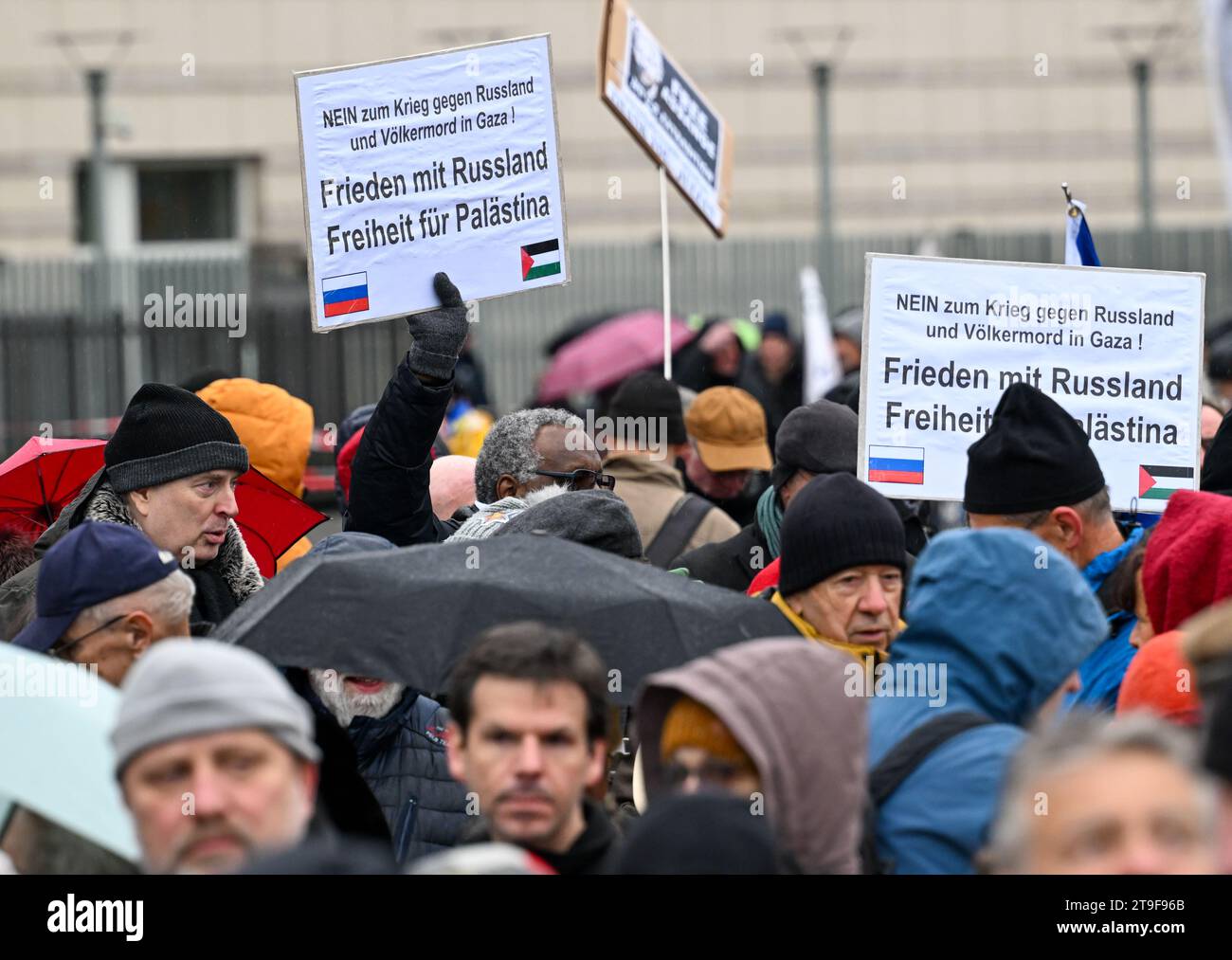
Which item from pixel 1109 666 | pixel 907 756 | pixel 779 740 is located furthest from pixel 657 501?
pixel 779 740

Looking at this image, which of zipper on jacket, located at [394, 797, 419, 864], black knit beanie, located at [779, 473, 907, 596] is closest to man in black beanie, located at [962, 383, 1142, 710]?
black knit beanie, located at [779, 473, 907, 596]

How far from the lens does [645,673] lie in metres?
4.45

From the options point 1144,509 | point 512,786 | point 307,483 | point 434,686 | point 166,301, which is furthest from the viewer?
point 166,301

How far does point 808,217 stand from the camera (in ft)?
81.2

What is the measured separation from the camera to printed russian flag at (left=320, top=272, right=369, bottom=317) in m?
5.94

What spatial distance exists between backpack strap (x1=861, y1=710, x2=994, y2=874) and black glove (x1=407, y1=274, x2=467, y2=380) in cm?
234

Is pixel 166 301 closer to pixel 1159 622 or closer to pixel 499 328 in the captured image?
pixel 499 328

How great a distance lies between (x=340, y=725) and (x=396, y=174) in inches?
73.7

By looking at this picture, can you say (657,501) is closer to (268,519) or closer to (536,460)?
(536,460)

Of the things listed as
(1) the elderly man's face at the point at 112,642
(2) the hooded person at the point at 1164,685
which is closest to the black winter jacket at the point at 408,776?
(1) the elderly man's face at the point at 112,642

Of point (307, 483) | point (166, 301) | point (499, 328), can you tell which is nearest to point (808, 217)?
point (499, 328)

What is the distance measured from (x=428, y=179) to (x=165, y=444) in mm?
1093

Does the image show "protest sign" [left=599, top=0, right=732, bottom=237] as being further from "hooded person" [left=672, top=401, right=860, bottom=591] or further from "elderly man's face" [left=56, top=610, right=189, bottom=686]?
"elderly man's face" [left=56, top=610, right=189, bottom=686]

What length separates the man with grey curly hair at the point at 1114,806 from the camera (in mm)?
2645
